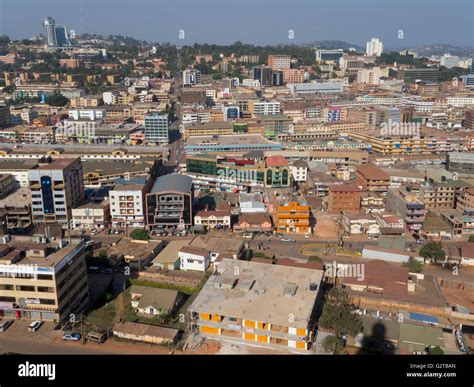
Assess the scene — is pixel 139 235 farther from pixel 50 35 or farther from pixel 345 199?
pixel 50 35

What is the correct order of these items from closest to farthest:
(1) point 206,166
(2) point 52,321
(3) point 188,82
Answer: (2) point 52,321
(1) point 206,166
(3) point 188,82

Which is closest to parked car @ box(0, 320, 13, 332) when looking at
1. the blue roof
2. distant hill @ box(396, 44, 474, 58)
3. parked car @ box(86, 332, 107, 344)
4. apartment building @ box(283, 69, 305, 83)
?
parked car @ box(86, 332, 107, 344)

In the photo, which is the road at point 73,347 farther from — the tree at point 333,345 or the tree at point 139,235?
the tree at point 139,235

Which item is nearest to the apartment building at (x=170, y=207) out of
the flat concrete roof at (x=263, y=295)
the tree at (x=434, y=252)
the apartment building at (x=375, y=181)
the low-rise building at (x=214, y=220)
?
the low-rise building at (x=214, y=220)
